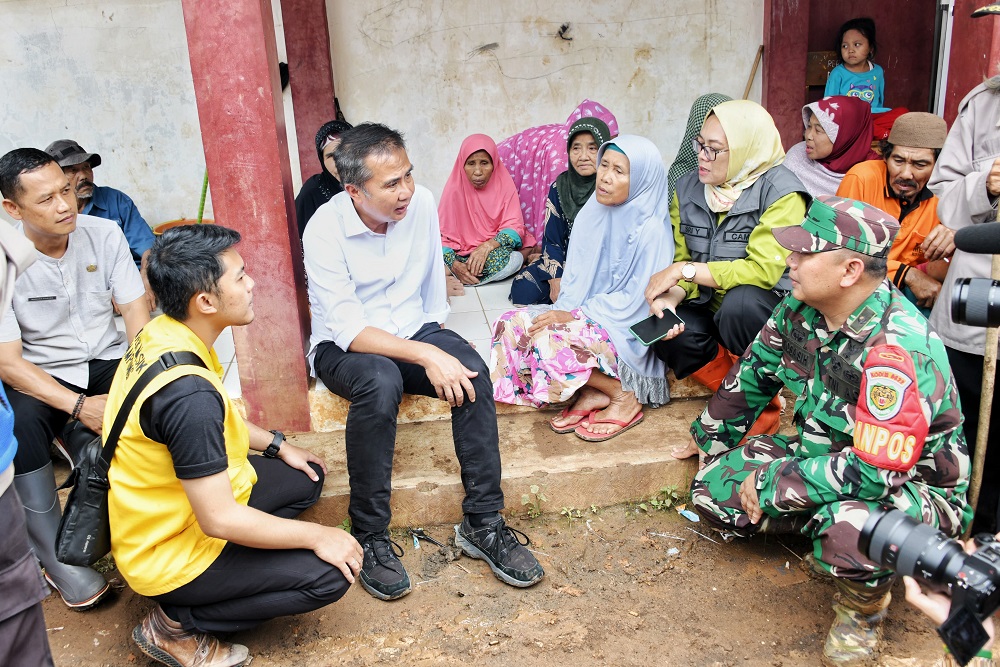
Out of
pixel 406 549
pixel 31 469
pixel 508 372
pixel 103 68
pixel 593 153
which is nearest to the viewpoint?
pixel 31 469

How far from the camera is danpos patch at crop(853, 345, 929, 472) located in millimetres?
2488

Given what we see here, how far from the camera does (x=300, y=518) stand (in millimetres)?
3389

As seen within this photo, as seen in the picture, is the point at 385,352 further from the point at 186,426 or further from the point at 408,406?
the point at 186,426

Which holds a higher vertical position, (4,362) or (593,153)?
(593,153)

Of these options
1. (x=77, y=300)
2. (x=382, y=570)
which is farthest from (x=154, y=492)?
(x=77, y=300)

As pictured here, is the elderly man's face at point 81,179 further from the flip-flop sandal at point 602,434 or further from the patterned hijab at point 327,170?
the flip-flop sandal at point 602,434

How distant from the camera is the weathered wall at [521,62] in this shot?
6.33m

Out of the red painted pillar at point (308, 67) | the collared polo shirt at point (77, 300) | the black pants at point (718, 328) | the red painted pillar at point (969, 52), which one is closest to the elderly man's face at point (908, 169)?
the red painted pillar at point (969, 52)

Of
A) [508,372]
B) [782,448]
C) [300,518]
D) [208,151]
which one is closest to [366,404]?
[300,518]

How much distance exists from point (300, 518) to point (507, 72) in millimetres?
4230

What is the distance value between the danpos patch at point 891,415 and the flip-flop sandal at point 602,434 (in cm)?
135

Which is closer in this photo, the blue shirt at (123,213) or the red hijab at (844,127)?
the blue shirt at (123,213)

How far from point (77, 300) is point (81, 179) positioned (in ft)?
4.47

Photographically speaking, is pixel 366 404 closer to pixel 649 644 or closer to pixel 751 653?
pixel 649 644
